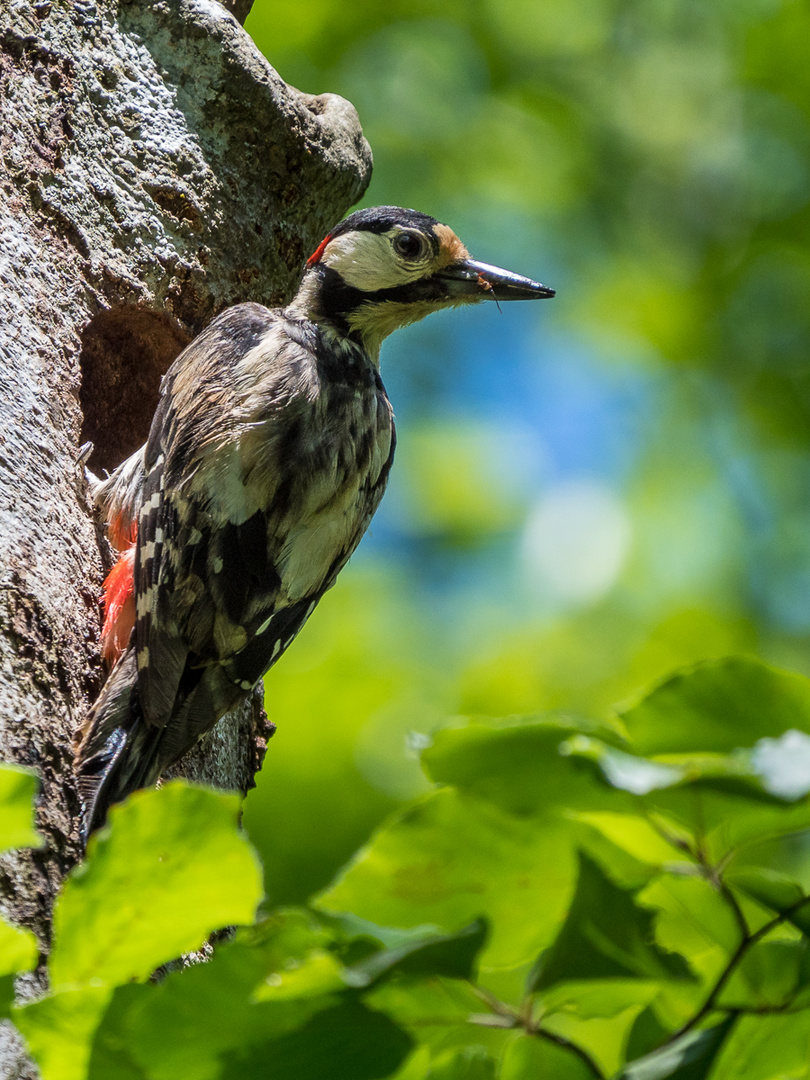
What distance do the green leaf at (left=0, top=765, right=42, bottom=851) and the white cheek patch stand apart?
7.88ft

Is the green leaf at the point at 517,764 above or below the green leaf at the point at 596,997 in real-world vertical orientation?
above

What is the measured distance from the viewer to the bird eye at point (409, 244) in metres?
3.06

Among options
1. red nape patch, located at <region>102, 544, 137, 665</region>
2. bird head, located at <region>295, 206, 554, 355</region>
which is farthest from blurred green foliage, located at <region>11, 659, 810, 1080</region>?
bird head, located at <region>295, 206, 554, 355</region>

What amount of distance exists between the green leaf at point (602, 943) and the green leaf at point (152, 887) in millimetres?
227

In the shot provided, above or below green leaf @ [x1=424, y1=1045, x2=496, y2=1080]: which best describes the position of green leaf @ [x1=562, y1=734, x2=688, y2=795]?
above

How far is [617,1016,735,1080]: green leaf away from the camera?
743 millimetres

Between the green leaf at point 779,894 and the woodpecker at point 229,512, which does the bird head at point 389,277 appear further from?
the green leaf at point 779,894

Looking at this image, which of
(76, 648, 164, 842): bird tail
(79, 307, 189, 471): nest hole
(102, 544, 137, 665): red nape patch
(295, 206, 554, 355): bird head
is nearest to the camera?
(76, 648, 164, 842): bird tail

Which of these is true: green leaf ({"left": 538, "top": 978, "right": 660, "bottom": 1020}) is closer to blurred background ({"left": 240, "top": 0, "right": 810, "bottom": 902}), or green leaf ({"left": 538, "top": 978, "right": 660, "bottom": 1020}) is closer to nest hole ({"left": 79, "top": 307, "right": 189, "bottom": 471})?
nest hole ({"left": 79, "top": 307, "right": 189, "bottom": 471})

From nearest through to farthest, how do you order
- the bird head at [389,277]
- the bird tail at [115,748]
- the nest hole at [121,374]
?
the bird tail at [115,748]
the nest hole at [121,374]
the bird head at [389,277]

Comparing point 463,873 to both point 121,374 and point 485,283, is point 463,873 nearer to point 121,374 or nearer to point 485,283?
point 121,374

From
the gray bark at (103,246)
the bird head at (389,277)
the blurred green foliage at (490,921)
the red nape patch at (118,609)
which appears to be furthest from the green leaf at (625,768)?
the bird head at (389,277)

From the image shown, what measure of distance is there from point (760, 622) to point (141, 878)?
5.81m

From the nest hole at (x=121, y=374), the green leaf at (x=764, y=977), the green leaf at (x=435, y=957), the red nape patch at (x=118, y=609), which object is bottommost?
the green leaf at (x=435, y=957)
